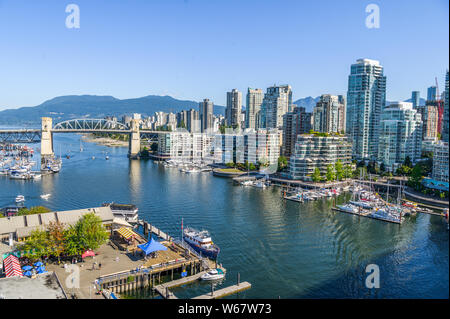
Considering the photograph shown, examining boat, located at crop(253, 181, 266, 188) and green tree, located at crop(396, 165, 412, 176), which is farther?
green tree, located at crop(396, 165, 412, 176)

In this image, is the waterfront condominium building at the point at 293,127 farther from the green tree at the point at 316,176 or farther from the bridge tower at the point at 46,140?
the bridge tower at the point at 46,140

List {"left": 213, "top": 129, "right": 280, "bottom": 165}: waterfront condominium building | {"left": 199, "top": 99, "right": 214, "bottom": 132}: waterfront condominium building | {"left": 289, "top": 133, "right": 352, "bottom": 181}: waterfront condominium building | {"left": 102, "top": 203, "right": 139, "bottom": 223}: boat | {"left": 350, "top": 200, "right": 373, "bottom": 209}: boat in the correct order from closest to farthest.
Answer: {"left": 102, "top": 203, "right": 139, "bottom": 223}: boat → {"left": 350, "top": 200, "right": 373, "bottom": 209}: boat → {"left": 289, "top": 133, "right": 352, "bottom": 181}: waterfront condominium building → {"left": 213, "top": 129, "right": 280, "bottom": 165}: waterfront condominium building → {"left": 199, "top": 99, "right": 214, "bottom": 132}: waterfront condominium building

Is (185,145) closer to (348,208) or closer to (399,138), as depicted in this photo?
(399,138)

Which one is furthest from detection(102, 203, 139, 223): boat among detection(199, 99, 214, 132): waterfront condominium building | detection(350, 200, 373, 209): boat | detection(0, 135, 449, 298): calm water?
detection(199, 99, 214, 132): waterfront condominium building

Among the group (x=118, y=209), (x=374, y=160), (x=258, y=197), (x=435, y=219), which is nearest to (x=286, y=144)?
(x=374, y=160)

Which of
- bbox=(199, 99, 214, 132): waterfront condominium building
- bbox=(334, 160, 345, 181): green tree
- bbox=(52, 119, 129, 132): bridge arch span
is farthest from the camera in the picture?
bbox=(199, 99, 214, 132): waterfront condominium building

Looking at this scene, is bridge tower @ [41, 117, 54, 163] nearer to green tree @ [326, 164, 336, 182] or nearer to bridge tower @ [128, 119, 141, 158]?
bridge tower @ [128, 119, 141, 158]

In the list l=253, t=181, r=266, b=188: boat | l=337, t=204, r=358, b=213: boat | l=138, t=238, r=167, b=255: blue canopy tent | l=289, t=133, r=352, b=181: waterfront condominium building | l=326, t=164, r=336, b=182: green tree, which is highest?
l=289, t=133, r=352, b=181: waterfront condominium building
